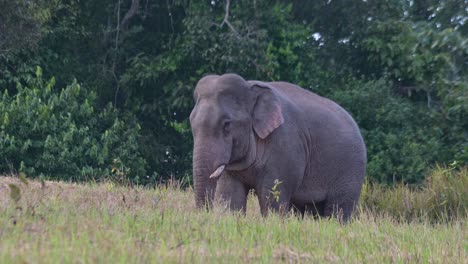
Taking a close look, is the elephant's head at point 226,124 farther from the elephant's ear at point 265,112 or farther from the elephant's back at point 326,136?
the elephant's back at point 326,136

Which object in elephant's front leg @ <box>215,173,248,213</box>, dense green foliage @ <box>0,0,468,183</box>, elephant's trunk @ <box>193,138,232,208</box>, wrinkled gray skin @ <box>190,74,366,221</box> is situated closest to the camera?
elephant's trunk @ <box>193,138,232,208</box>

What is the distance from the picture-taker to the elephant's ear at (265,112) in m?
9.88

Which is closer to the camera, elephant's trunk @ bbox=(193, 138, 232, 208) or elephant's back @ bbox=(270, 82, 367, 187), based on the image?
elephant's trunk @ bbox=(193, 138, 232, 208)

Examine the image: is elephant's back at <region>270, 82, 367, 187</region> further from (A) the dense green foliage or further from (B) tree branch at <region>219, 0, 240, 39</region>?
(B) tree branch at <region>219, 0, 240, 39</region>

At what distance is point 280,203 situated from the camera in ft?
31.8

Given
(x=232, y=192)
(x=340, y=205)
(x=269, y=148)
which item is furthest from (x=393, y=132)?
(x=232, y=192)

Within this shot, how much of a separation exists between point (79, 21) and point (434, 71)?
26.2ft

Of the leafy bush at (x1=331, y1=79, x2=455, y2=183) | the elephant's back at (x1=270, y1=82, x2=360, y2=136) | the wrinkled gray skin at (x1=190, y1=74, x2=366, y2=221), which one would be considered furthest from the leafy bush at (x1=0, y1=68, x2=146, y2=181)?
the wrinkled gray skin at (x1=190, y1=74, x2=366, y2=221)

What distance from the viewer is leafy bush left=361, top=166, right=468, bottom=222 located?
13.1 meters

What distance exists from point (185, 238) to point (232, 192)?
3515 mm

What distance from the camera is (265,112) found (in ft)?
32.4

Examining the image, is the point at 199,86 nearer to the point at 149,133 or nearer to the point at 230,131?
the point at 230,131

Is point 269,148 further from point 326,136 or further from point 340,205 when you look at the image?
point 340,205

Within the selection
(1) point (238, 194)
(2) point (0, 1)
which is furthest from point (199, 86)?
(2) point (0, 1)
